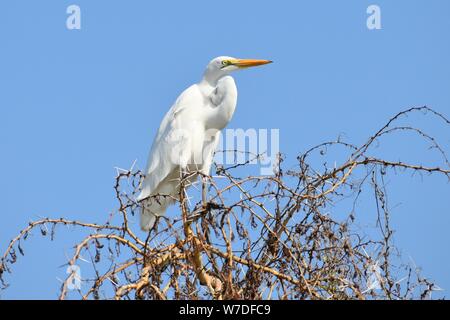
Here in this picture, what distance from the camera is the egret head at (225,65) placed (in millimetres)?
6242

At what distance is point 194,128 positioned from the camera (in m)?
6.18

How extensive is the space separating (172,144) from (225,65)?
544 millimetres

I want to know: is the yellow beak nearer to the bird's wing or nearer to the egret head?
the egret head

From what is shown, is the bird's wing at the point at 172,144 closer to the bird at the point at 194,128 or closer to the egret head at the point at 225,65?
the bird at the point at 194,128

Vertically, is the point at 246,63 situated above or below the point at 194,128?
above

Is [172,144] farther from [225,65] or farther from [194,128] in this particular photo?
[225,65]

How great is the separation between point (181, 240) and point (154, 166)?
6.70 ft

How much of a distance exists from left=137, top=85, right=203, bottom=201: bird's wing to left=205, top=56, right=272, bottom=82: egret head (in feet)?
0.45

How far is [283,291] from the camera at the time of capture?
163 inches

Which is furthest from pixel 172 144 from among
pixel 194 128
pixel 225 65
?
pixel 225 65

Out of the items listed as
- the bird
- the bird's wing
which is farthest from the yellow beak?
the bird's wing
